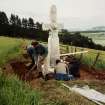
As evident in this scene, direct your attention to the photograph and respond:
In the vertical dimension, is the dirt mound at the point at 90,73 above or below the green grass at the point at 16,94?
below

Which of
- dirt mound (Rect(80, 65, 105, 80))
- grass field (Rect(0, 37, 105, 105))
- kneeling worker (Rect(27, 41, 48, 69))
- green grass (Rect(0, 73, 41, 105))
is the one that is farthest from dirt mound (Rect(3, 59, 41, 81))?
green grass (Rect(0, 73, 41, 105))

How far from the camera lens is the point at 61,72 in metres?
15.4

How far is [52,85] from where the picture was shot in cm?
1317

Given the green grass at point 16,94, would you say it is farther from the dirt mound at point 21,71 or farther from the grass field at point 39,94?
the dirt mound at point 21,71

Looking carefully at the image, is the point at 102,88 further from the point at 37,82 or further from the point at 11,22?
the point at 11,22

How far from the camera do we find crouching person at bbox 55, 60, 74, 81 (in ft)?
48.6

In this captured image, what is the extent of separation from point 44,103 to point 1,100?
100 centimetres

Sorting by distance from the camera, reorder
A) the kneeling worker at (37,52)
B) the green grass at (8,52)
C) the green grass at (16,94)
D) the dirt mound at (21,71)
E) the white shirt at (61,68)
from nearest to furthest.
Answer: the green grass at (16,94)
the dirt mound at (21,71)
the white shirt at (61,68)
the kneeling worker at (37,52)
the green grass at (8,52)

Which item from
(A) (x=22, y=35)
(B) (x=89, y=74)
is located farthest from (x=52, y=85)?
(A) (x=22, y=35)

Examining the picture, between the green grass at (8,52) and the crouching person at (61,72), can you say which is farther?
the green grass at (8,52)

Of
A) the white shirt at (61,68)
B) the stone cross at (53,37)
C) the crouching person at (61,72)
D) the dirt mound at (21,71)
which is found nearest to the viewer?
the crouching person at (61,72)

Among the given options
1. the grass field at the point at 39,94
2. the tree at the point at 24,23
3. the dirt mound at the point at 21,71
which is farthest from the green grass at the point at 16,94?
the tree at the point at 24,23

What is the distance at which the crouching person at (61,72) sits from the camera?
48.6 feet

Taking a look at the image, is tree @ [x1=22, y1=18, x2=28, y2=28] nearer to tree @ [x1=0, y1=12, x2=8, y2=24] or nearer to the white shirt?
tree @ [x1=0, y1=12, x2=8, y2=24]
